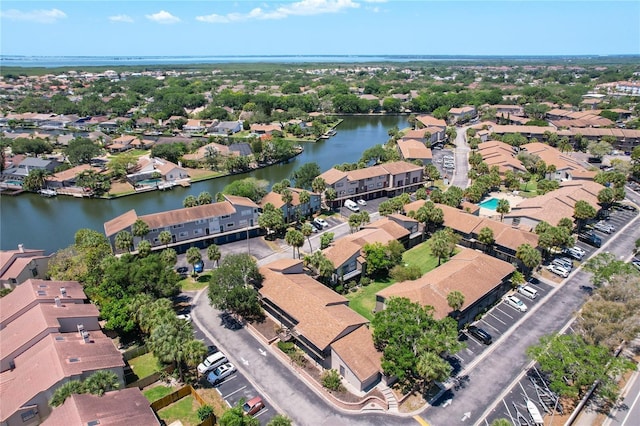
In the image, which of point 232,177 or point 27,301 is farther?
point 232,177

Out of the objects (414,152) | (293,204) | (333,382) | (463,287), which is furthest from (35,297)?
(414,152)

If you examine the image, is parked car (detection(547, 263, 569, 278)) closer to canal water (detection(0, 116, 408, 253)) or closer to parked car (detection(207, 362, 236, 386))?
parked car (detection(207, 362, 236, 386))

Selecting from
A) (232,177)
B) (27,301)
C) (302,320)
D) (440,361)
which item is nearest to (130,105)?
(232,177)

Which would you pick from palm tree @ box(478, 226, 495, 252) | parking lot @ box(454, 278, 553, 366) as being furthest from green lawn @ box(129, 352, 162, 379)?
palm tree @ box(478, 226, 495, 252)

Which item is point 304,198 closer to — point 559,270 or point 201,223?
point 201,223

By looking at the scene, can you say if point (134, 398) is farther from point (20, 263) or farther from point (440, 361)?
Result: point (20, 263)

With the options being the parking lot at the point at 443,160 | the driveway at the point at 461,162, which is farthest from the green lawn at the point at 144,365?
the parking lot at the point at 443,160

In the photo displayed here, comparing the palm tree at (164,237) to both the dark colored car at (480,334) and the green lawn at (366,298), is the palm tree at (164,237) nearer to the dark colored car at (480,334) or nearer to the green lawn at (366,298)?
the green lawn at (366,298)
